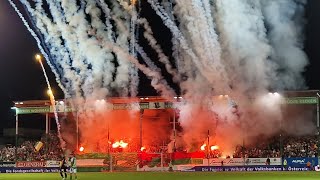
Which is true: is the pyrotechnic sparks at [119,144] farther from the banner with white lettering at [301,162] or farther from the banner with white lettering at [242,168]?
the banner with white lettering at [301,162]

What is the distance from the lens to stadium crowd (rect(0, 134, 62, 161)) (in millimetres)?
67938

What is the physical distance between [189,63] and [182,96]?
28.2 feet

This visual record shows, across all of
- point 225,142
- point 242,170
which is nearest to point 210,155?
point 225,142

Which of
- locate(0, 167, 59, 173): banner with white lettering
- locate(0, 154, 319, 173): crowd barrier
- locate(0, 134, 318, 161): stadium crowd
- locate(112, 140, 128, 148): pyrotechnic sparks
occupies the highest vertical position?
locate(112, 140, 128, 148): pyrotechnic sparks

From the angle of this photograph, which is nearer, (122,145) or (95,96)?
(95,96)

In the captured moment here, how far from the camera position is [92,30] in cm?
4900

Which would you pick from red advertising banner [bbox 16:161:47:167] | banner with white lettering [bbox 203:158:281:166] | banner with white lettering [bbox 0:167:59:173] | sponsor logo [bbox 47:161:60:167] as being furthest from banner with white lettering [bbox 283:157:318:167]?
red advertising banner [bbox 16:161:47:167]

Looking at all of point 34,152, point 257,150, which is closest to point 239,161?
point 257,150

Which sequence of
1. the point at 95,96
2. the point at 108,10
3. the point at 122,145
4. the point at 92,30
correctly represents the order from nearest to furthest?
the point at 108,10 → the point at 92,30 → the point at 95,96 → the point at 122,145

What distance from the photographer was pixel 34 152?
233 ft

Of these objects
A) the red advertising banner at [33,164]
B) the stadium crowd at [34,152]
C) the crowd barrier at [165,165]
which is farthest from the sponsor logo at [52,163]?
the stadium crowd at [34,152]

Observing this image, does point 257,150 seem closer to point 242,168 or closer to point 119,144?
point 242,168

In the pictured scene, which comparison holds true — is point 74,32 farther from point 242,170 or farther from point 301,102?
point 301,102

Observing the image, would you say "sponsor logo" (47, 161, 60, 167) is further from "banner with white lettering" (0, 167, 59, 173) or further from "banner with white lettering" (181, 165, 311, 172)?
"banner with white lettering" (181, 165, 311, 172)
